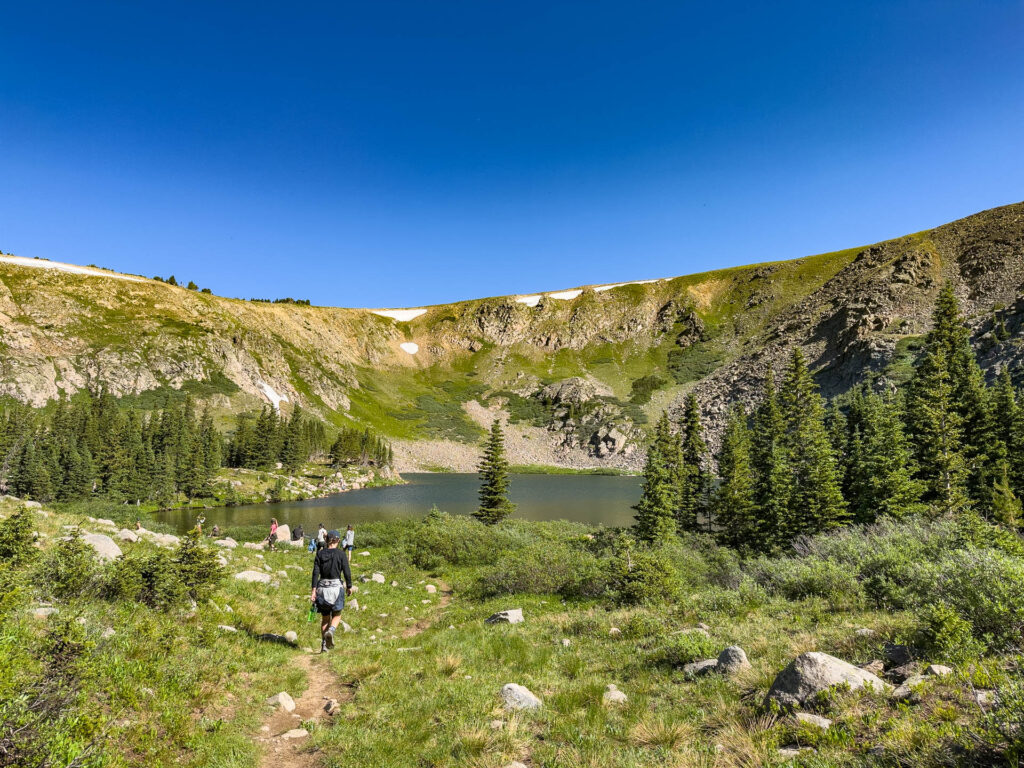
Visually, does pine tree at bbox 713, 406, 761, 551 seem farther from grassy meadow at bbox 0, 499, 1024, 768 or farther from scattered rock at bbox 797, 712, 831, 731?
scattered rock at bbox 797, 712, 831, 731

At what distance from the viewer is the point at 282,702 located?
7645 millimetres

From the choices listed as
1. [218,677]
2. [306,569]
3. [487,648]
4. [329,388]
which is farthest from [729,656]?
[329,388]

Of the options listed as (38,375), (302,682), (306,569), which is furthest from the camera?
(38,375)

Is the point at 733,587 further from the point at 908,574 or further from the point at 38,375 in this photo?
the point at 38,375

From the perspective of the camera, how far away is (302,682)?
28.6 ft

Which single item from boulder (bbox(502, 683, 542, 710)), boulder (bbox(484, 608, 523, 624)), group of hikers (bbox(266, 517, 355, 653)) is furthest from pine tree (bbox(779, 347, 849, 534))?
group of hikers (bbox(266, 517, 355, 653))

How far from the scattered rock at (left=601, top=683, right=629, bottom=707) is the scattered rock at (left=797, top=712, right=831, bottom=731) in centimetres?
288

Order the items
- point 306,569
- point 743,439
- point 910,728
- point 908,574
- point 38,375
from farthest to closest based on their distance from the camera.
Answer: point 38,375, point 743,439, point 306,569, point 908,574, point 910,728

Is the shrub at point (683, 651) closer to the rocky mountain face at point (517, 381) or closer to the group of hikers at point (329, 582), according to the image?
the group of hikers at point (329, 582)

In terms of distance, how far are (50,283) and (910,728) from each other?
19270 centimetres

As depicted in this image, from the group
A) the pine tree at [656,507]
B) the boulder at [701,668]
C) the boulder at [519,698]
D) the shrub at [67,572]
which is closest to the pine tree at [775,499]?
the pine tree at [656,507]

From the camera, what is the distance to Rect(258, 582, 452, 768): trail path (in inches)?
241

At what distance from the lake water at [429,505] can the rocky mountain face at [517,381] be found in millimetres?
44967

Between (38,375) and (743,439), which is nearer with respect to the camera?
(743,439)
